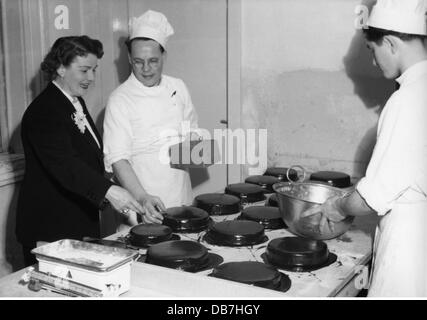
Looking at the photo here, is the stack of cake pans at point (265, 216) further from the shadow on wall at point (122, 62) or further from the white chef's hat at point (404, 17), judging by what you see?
the shadow on wall at point (122, 62)

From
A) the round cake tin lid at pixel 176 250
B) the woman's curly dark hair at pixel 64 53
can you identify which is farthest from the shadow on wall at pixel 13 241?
the round cake tin lid at pixel 176 250

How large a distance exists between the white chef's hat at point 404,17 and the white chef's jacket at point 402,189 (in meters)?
0.11

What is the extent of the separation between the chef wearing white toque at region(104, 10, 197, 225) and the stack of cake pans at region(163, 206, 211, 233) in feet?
0.96

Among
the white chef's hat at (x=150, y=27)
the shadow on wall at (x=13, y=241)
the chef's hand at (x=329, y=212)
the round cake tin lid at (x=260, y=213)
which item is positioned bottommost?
the shadow on wall at (x=13, y=241)

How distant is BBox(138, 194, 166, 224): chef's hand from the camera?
1.91m

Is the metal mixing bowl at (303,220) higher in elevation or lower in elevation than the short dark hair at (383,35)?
lower

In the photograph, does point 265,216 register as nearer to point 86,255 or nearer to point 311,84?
point 86,255

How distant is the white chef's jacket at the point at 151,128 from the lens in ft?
7.48

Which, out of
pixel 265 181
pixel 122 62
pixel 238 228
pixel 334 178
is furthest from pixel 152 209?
pixel 122 62

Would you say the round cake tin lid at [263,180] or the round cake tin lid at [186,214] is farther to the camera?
the round cake tin lid at [263,180]

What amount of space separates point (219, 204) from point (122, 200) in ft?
1.29

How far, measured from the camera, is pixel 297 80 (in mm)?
2812

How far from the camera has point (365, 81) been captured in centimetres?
263

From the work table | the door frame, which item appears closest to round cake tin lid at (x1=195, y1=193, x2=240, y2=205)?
the work table
